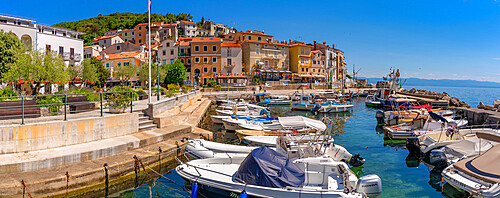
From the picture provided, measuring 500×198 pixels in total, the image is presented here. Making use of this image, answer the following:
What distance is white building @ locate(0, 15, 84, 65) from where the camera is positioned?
3731 cm

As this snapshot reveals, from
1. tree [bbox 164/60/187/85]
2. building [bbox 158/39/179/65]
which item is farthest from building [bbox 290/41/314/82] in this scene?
tree [bbox 164/60/187/85]

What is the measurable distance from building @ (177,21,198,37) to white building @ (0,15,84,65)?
5989cm

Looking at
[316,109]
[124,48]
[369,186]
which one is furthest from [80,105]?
[124,48]

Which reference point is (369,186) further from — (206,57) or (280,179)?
(206,57)

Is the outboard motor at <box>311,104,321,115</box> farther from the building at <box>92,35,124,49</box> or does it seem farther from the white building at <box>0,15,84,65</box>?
the building at <box>92,35,124,49</box>

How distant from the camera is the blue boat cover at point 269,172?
9.20 meters

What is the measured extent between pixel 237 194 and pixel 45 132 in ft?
26.6

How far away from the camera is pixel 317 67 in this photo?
8112 centimetres

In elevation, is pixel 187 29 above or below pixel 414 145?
above

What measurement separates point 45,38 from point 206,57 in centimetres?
3109

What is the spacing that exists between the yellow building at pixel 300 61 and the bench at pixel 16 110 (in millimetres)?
66490

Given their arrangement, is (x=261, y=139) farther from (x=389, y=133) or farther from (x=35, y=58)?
(x=35, y=58)

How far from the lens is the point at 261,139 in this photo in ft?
58.4

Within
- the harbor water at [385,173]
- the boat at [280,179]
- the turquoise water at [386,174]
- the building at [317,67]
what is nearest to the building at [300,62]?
the building at [317,67]
